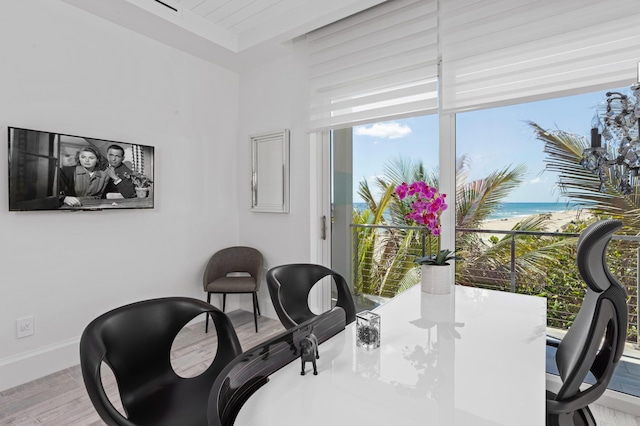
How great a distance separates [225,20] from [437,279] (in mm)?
2814

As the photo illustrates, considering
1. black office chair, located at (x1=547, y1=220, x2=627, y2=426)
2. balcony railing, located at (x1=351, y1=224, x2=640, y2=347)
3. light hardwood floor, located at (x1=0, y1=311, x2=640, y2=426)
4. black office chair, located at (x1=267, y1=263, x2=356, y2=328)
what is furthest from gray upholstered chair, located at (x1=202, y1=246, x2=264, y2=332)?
black office chair, located at (x1=547, y1=220, x2=627, y2=426)

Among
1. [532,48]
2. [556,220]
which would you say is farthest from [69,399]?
[532,48]

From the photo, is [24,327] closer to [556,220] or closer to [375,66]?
[375,66]

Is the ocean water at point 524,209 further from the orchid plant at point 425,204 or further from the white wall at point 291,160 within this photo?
the white wall at point 291,160

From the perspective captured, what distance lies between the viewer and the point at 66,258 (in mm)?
2590

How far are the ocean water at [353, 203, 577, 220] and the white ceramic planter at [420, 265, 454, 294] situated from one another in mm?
950

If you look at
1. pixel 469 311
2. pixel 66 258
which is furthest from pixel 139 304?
pixel 66 258

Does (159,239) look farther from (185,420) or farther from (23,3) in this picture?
(185,420)

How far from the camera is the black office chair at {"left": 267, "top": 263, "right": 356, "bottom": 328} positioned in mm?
1984

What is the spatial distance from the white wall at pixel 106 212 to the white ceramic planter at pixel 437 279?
5.75 feet

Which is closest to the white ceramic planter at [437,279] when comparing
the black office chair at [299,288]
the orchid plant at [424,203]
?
the orchid plant at [424,203]

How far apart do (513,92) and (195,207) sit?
2940mm

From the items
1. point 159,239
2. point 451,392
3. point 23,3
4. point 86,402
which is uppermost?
point 23,3

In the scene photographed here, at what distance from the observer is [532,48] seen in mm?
2166
